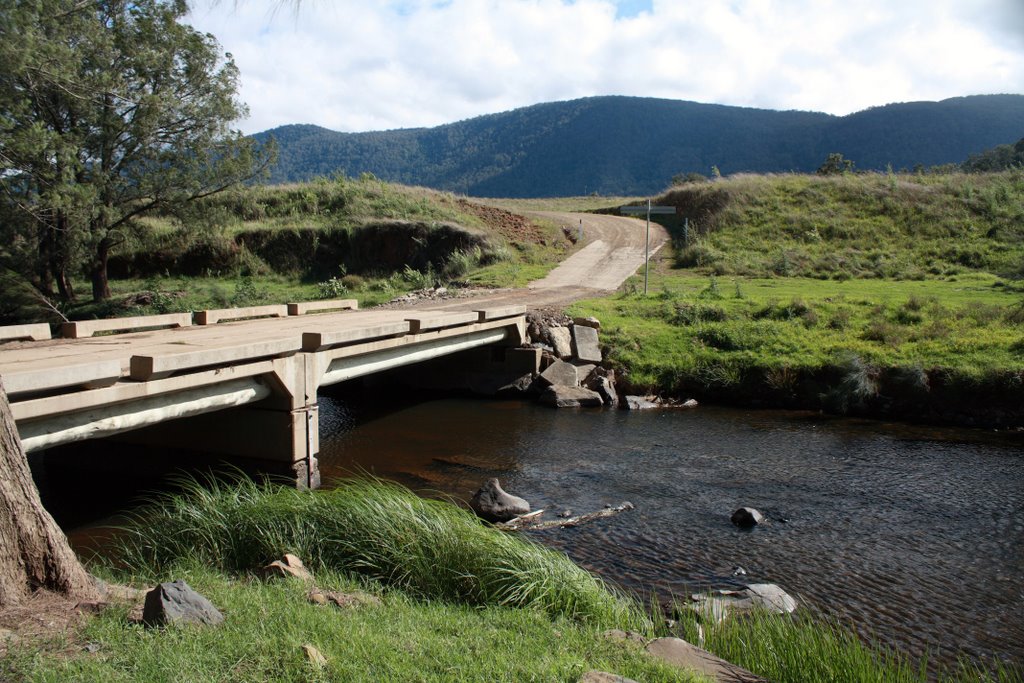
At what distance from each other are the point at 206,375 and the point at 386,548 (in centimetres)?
397

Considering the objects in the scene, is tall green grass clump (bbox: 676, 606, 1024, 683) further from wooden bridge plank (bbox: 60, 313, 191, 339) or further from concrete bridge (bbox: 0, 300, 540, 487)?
wooden bridge plank (bbox: 60, 313, 191, 339)

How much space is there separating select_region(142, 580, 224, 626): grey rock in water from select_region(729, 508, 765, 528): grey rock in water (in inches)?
263

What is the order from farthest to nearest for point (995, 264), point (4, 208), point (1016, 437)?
point (995, 264) < point (4, 208) < point (1016, 437)

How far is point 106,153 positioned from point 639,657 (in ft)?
80.5

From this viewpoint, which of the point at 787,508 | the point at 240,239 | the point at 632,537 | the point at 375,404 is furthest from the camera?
the point at 240,239

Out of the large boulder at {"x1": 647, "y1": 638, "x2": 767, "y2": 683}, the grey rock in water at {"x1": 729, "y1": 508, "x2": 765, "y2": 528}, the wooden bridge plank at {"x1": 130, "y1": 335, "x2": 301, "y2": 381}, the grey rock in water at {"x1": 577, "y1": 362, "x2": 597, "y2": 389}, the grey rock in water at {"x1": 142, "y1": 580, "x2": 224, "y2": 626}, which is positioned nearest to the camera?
the grey rock in water at {"x1": 142, "y1": 580, "x2": 224, "y2": 626}

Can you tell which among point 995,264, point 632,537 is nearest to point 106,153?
point 632,537

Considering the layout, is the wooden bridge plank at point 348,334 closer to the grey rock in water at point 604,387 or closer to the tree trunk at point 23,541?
the tree trunk at point 23,541

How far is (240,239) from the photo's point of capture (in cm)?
3369

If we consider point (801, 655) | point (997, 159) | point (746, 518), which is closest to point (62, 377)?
point (801, 655)

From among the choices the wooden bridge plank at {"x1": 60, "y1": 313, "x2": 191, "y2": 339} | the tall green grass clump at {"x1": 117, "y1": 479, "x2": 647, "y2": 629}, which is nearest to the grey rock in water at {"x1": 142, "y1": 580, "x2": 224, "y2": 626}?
the tall green grass clump at {"x1": 117, "y1": 479, "x2": 647, "y2": 629}

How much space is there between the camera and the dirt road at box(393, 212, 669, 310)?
904 inches

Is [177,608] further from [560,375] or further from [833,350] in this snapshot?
[833,350]

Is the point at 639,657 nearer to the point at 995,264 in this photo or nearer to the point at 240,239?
the point at 995,264
